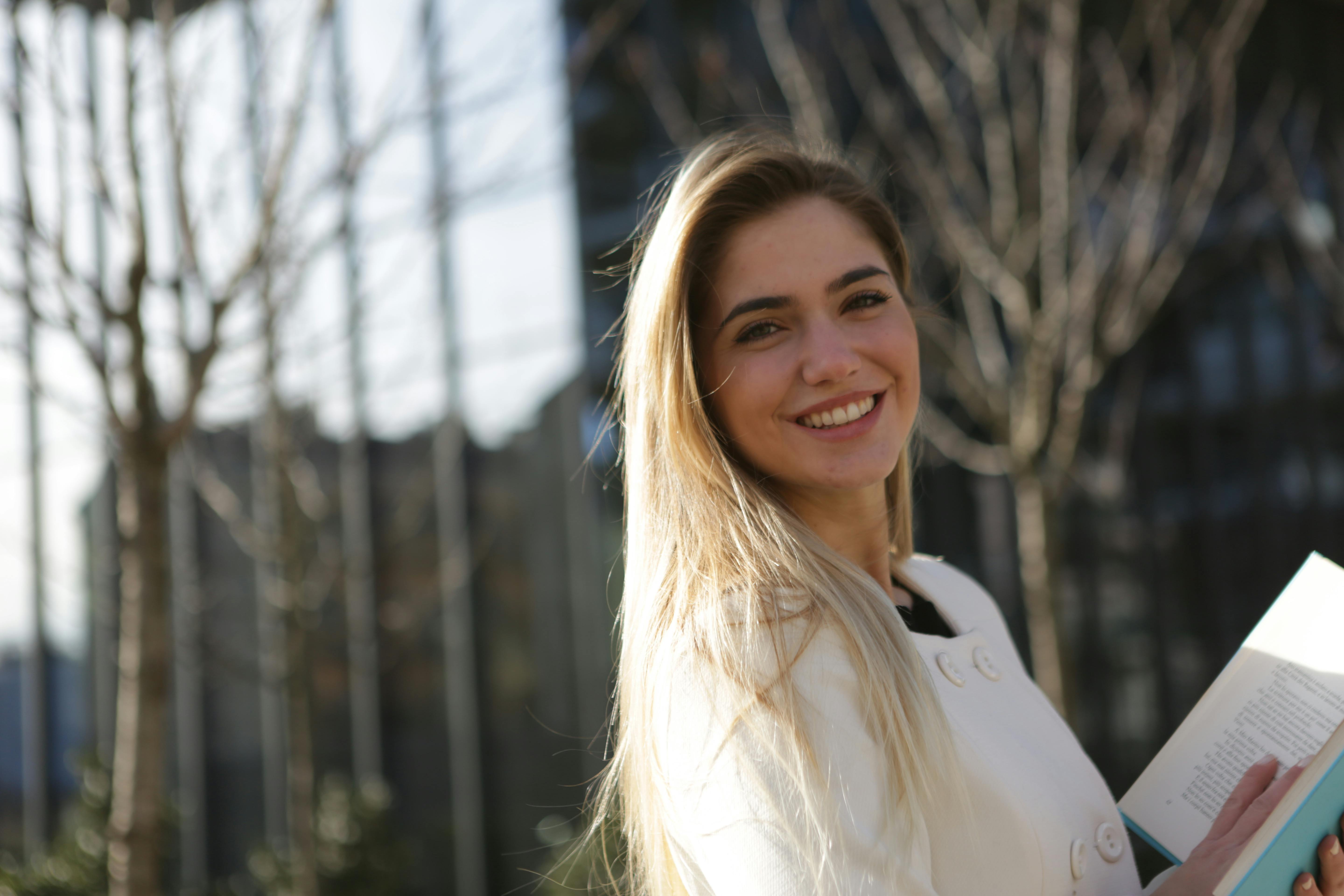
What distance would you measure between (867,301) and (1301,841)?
2.93ft

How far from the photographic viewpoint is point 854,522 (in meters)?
1.79

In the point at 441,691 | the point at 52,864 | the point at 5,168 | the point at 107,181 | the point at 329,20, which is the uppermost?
the point at 5,168

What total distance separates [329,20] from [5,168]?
700 centimetres

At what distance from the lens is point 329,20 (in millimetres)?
3113

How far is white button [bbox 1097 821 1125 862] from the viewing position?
1.56m

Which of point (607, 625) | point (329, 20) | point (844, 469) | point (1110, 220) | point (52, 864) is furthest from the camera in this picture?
point (607, 625)

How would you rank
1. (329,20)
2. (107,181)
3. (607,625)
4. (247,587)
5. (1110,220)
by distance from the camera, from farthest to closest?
(247,587), (607,625), (1110,220), (329,20), (107,181)

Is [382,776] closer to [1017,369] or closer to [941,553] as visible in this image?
[941,553]

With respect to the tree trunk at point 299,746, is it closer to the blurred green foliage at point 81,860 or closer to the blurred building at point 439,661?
the blurred building at point 439,661

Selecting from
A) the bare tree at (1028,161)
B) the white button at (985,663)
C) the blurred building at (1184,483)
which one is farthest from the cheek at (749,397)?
the blurred building at (1184,483)

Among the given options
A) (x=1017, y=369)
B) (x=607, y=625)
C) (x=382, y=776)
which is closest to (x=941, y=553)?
(x=1017, y=369)

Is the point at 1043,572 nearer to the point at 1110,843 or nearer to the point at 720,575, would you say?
the point at 1110,843

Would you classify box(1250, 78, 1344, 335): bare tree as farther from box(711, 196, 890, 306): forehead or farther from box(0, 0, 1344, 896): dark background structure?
box(711, 196, 890, 306): forehead

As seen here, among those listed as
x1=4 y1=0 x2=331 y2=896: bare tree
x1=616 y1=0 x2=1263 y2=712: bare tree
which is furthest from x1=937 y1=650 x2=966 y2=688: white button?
x1=4 y1=0 x2=331 y2=896: bare tree
